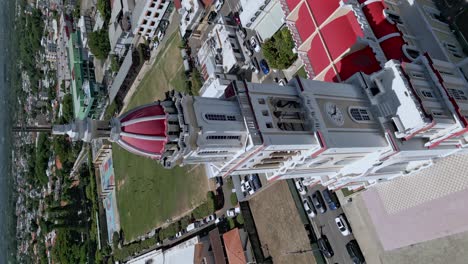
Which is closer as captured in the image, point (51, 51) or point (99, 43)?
point (99, 43)

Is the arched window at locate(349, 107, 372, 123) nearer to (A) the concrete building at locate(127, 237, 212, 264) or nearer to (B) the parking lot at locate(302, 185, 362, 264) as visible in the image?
(B) the parking lot at locate(302, 185, 362, 264)

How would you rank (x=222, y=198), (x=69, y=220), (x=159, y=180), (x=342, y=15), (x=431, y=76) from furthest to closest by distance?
(x=69, y=220) < (x=159, y=180) < (x=222, y=198) < (x=342, y=15) < (x=431, y=76)

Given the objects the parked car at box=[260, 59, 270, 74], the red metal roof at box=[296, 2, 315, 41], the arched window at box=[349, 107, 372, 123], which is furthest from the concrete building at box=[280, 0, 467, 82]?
the parked car at box=[260, 59, 270, 74]

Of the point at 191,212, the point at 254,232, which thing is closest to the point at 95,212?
the point at 191,212

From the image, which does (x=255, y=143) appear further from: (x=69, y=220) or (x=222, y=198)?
(x=69, y=220)

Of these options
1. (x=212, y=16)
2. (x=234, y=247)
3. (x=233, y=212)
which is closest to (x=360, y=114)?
(x=233, y=212)

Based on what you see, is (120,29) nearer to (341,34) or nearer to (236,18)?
(236,18)

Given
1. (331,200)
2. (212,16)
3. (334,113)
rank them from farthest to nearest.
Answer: (212,16) → (331,200) → (334,113)
